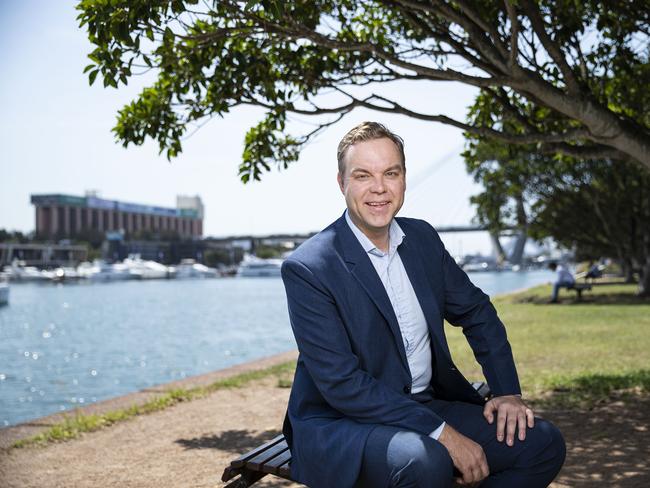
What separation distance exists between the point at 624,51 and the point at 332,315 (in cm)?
680

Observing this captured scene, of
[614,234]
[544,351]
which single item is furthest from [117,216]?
[544,351]

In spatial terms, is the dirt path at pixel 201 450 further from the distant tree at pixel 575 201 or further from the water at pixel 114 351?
the distant tree at pixel 575 201

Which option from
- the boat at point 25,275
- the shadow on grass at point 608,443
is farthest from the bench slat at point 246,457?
the boat at point 25,275

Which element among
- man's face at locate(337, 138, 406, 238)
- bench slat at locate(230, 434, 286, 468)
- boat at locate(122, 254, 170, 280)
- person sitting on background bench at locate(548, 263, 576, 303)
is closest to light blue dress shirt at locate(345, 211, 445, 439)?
man's face at locate(337, 138, 406, 238)

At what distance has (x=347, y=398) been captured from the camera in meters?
2.70

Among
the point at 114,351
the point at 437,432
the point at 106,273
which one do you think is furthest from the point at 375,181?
the point at 106,273

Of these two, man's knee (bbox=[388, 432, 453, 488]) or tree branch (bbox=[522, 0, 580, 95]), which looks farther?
tree branch (bbox=[522, 0, 580, 95])

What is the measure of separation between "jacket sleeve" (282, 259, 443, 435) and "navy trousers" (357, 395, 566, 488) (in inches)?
2.6

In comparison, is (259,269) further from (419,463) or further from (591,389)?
(419,463)

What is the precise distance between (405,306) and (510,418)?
594 millimetres

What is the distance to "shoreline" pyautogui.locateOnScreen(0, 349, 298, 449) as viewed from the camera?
6.44 meters

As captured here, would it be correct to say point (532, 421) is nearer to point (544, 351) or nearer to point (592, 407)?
point (592, 407)

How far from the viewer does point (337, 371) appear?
2.70m

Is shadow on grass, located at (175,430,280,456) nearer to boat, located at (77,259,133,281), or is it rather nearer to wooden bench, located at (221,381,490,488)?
wooden bench, located at (221,381,490,488)
